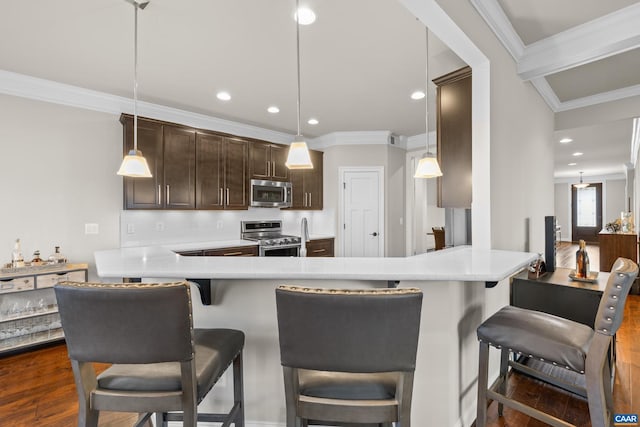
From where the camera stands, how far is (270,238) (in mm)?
4715

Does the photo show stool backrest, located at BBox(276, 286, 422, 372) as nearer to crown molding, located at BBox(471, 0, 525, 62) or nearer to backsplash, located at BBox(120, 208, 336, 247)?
crown molding, located at BBox(471, 0, 525, 62)

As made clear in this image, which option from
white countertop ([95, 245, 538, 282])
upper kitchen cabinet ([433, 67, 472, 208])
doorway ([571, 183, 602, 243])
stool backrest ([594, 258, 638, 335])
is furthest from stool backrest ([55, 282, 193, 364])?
doorway ([571, 183, 602, 243])

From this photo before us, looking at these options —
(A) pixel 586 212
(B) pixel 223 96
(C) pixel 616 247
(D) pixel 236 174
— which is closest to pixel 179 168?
(D) pixel 236 174

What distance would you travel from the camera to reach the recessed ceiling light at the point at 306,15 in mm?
2043

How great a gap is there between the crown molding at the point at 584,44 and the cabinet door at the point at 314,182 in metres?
3.29

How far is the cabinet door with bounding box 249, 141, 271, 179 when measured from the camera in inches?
179

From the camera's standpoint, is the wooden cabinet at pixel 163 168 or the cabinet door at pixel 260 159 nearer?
the wooden cabinet at pixel 163 168

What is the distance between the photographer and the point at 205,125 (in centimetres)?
431

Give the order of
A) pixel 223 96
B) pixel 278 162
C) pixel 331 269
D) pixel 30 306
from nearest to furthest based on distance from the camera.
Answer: pixel 331 269 → pixel 30 306 → pixel 223 96 → pixel 278 162

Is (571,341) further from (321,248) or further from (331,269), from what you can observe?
(321,248)

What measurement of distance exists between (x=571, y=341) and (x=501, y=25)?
2.08 meters

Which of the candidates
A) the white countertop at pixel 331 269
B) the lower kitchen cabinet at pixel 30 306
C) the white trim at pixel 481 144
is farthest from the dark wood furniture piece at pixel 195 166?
the white trim at pixel 481 144

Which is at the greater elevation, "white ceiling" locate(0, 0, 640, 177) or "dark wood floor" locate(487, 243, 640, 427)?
"white ceiling" locate(0, 0, 640, 177)

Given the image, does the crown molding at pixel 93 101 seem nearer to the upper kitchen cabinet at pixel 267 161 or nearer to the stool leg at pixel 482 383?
the upper kitchen cabinet at pixel 267 161
